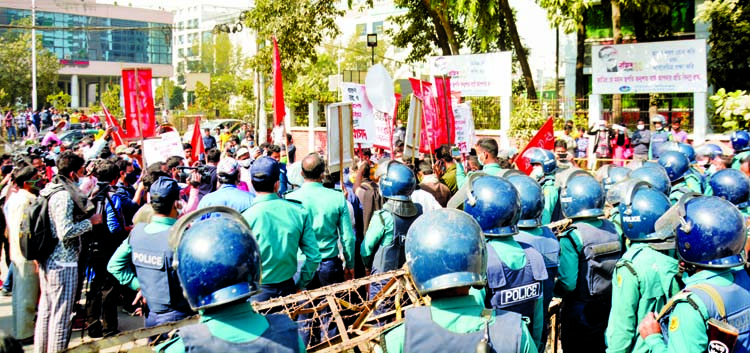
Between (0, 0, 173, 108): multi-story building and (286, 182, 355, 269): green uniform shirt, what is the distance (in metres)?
75.1

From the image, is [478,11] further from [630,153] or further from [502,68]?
[630,153]

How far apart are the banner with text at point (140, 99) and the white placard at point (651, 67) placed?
1170cm

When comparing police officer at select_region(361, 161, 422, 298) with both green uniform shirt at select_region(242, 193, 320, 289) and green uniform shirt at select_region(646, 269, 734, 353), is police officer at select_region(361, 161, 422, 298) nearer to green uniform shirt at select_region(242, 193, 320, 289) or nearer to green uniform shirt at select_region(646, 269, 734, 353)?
green uniform shirt at select_region(242, 193, 320, 289)

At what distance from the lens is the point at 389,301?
4855 millimetres

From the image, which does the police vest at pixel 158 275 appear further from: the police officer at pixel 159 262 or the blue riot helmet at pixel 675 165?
the blue riot helmet at pixel 675 165

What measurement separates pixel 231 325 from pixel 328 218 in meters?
3.36

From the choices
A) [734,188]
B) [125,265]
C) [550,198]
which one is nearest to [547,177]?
[550,198]

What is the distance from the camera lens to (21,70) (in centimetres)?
5484

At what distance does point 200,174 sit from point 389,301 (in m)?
4.73

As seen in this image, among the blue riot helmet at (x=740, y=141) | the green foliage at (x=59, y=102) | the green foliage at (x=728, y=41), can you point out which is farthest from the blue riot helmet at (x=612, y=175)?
the green foliage at (x=59, y=102)

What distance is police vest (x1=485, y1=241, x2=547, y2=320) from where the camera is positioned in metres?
4.00

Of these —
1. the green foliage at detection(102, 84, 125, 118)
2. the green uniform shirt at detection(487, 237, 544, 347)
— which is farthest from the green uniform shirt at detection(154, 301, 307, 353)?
the green foliage at detection(102, 84, 125, 118)

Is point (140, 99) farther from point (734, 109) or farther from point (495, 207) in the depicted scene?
point (734, 109)

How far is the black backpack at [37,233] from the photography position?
6.26 metres
